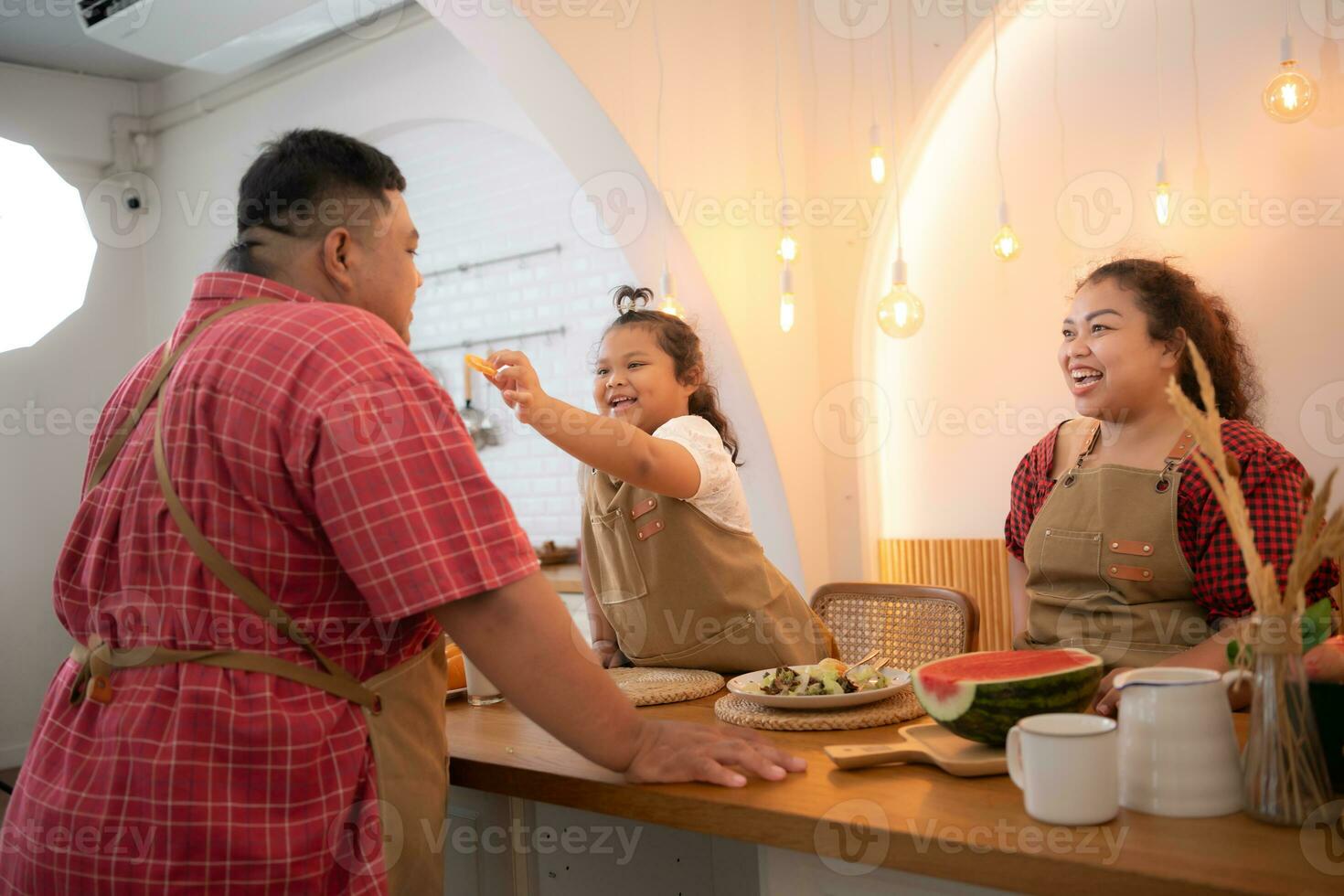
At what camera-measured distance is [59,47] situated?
5.66 metres

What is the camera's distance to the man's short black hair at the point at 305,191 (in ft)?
4.80

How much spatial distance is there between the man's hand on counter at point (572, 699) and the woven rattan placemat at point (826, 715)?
16 cm

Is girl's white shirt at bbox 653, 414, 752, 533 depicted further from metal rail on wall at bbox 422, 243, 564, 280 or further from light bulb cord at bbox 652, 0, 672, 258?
metal rail on wall at bbox 422, 243, 564, 280

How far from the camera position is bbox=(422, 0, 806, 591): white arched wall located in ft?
11.2

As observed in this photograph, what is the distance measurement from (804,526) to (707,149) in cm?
149

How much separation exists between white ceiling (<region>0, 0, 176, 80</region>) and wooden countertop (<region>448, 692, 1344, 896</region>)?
5.13 metres

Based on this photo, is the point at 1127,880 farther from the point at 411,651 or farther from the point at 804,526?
the point at 804,526

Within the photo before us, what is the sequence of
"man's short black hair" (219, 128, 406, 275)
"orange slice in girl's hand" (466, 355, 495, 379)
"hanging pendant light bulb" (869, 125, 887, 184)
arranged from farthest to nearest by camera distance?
"hanging pendant light bulb" (869, 125, 887, 184) → "orange slice in girl's hand" (466, 355, 495, 379) → "man's short black hair" (219, 128, 406, 275)

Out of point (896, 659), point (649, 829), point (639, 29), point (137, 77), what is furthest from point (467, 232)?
point (649, 829)

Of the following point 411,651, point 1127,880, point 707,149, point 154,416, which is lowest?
point 1127,880

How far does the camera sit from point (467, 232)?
19.9 ft

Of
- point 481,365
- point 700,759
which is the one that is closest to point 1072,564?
point 700,759

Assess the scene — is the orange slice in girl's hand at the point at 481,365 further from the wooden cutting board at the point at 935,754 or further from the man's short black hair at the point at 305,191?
the wooden cutting board at the point at 935,754

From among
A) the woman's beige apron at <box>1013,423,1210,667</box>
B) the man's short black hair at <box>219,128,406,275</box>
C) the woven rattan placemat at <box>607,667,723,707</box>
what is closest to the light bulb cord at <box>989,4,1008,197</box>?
the woman's beige apron at <box>1013,423,1210,667</box>
